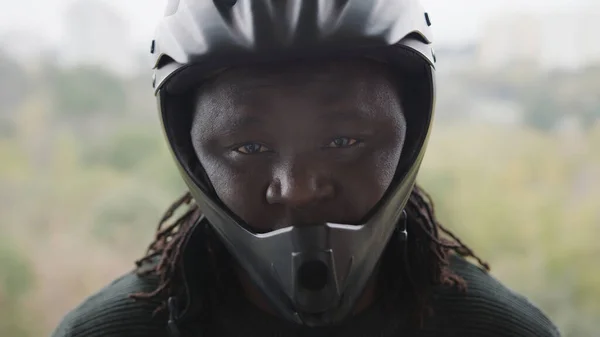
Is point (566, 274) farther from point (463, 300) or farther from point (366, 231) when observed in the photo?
point (366, 231)

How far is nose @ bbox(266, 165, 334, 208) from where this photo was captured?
73 centimetres

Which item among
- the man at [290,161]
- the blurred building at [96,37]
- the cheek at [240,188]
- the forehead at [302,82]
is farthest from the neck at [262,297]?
the blurred building at [96,37]

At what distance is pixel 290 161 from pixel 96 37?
1.78ft

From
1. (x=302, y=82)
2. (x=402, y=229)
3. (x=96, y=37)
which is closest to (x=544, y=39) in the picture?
(x=402, y=229)

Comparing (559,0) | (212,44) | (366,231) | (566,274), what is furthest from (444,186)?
(212,44)

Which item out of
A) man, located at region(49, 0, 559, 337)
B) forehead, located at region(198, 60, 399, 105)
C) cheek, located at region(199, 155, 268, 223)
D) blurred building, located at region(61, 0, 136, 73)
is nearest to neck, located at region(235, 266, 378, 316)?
man, located at region(49, 0, 559, 337)

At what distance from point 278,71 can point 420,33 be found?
17 centimetres

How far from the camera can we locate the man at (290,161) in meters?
0.71

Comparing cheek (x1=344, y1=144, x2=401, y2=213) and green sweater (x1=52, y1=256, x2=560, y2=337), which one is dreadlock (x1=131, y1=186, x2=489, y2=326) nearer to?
green sweater (x1=52, y1=256, x2=560, y2=337)

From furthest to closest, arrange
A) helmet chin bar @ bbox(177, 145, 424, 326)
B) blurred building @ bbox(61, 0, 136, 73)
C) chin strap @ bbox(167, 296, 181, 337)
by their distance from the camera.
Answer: blurred building @ bbox(61, 0, 136, 73) → chin strap @ bbox(167, 296, 181, 337) → helmet chin bar @ bbox(177, 145, 424, 326)

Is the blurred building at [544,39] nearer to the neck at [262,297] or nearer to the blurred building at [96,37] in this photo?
the neck at [262,297]

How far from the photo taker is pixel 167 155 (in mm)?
1187

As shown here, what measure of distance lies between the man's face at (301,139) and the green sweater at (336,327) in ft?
0.52

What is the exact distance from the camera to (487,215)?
1179mm
